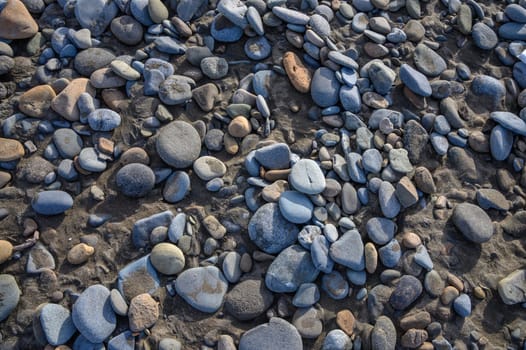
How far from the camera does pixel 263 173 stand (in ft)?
7.32

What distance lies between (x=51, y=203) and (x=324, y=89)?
150 cm

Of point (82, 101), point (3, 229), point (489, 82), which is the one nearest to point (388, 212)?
point (489, 82)

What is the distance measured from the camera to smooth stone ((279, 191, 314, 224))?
6.88 ft

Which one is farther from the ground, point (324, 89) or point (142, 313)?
point (324, 89)

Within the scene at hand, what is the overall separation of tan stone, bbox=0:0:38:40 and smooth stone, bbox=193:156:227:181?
1286mm

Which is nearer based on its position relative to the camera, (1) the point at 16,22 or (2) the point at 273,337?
(2) the point at 273,337

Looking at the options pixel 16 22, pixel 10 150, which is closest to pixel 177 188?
pixel 10 150

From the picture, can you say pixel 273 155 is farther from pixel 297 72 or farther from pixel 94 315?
pixel 94 315

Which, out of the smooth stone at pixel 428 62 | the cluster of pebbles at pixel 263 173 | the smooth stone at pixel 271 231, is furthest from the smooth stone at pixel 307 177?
the smooth stone at pixel 428 62

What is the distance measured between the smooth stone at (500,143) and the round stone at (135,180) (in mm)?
1816

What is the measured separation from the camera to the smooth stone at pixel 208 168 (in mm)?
2225

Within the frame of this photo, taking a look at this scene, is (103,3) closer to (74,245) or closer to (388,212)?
(74,245)

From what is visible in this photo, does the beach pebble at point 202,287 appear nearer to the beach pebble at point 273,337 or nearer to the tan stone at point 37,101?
the beach pebble at point 273,337

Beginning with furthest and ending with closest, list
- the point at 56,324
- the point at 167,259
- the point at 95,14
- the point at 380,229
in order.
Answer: the point at 95,14, the point at 380,229, the point at 167,259, the point at 56,324
